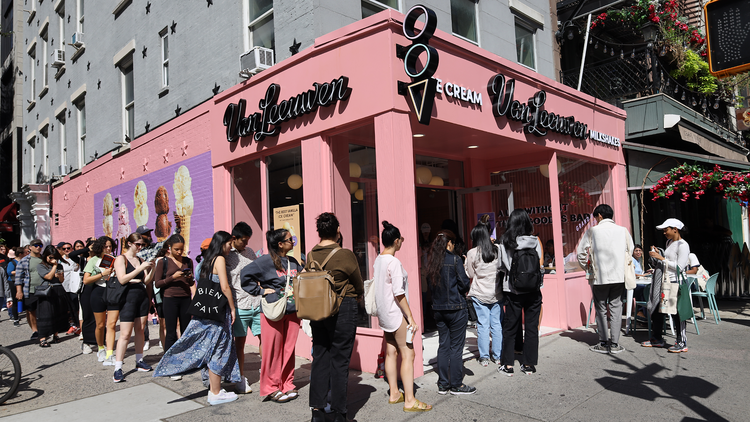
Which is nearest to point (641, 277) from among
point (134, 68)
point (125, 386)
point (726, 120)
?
point (125, 386)

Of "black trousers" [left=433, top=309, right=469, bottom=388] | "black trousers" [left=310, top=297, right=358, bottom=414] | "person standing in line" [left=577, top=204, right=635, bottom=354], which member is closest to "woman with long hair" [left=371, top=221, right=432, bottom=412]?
"black trousers" [left=310, top=297, right=358, bottom=414]

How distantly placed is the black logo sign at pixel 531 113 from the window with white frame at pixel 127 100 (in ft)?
31.4

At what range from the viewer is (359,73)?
6465 millimetres

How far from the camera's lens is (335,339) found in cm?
449

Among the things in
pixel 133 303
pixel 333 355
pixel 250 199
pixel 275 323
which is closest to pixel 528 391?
pixel 333 355

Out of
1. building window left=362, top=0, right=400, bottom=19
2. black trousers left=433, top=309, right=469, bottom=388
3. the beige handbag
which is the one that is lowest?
black trousers left=433, top=309, right=469, bottom=388

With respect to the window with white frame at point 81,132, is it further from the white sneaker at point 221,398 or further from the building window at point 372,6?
the white sneaker at point 221,398

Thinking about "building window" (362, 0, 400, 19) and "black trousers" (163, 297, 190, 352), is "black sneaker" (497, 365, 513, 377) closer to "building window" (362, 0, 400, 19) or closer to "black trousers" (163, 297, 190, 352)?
"black trousers" (163, 297, 190, 352)

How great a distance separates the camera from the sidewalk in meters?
4.68

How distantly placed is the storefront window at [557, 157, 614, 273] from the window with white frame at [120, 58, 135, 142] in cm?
1039

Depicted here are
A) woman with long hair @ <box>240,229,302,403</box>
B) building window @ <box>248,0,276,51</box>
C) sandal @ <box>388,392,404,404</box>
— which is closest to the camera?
sandal @ <box>388,392,404,404</box>

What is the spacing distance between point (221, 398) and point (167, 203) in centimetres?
669

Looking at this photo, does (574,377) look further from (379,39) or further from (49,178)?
(49,178)

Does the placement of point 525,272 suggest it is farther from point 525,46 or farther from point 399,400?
point 525,46
